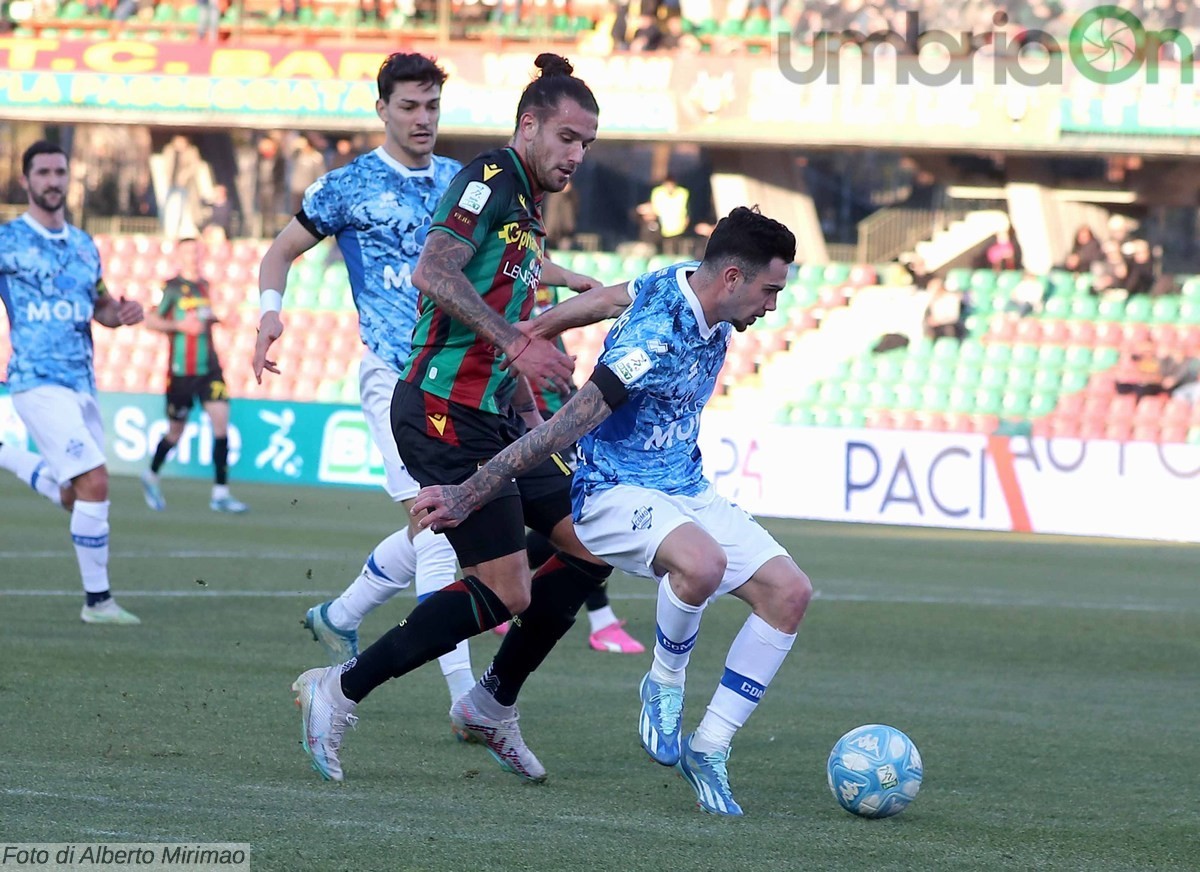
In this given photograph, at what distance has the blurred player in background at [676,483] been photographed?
16.4 ft

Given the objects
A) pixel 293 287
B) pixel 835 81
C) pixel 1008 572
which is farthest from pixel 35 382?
pixel 293 287

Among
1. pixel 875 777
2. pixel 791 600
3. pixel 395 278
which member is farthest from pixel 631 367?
pixel 395 278

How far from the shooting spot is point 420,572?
644 cm

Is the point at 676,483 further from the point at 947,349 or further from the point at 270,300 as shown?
the point at 947,349

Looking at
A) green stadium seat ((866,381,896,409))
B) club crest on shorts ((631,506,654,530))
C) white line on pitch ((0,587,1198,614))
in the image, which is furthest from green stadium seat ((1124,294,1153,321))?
club crest on shorts ((631,506,654,530))

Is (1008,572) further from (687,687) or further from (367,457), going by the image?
(367,457)

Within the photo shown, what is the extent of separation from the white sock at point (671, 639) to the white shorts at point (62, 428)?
14.2ft

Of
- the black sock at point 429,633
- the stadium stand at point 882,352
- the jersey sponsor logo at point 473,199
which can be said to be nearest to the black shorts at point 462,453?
the black sock at point 429,633

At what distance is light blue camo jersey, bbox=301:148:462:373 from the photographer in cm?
653

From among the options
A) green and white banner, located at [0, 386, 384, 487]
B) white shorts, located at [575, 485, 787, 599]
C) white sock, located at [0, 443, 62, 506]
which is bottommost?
green and white banner, located at [0, 386, 384, 487]

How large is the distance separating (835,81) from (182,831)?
21353mm

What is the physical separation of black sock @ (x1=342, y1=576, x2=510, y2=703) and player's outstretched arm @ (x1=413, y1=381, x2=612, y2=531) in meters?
0.33

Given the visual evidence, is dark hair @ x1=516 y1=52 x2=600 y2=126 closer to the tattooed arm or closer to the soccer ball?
the tattooed arm

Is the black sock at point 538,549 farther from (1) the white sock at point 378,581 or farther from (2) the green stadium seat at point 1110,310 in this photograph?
(2) the green stadium seat at point 1110,310
